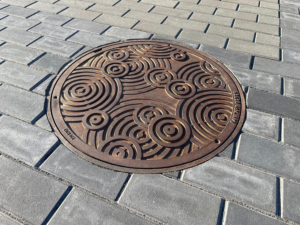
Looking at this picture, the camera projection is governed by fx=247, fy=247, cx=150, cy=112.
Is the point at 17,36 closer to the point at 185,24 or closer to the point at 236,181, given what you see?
the point at 185,24

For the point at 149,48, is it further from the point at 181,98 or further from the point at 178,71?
the point at 181,98

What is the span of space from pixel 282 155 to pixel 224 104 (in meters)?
0.65

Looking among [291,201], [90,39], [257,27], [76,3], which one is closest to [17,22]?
[76,3]

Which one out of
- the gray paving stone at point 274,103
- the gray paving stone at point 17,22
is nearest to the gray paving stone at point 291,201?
the gray paving stone at point 274,103

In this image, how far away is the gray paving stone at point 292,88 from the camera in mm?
2418

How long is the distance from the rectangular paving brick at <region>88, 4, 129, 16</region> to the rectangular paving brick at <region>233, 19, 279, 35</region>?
172 centimetres

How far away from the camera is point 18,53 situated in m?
2.90

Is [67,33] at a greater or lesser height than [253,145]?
greater

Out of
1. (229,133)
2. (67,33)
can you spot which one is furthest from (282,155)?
(67,33)

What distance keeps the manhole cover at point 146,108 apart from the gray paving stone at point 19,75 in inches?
9.7

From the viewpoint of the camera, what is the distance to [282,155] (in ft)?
6.21

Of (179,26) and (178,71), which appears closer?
(178,71)

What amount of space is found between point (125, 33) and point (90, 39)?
471 mm

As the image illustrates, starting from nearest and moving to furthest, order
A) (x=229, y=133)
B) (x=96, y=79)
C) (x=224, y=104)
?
(x=229, y=133) → (x=224, y=104) → (x=96, y=79)
